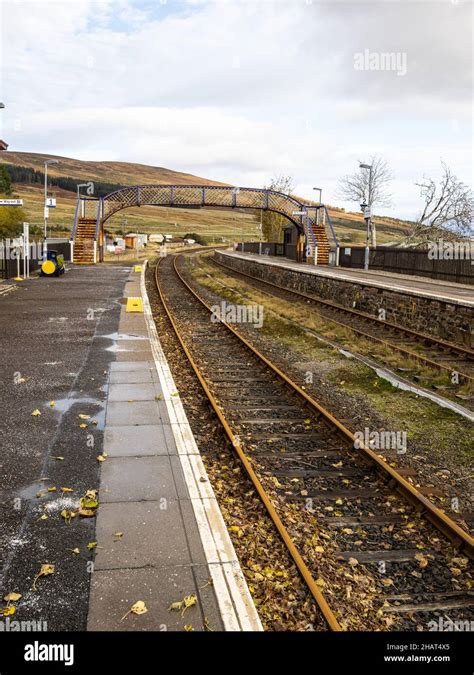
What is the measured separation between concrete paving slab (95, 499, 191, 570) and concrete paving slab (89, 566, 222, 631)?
16cm

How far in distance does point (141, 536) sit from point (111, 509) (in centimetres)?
68

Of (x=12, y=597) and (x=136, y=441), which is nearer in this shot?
(x=12, y=597)

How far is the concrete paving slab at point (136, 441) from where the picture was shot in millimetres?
7808

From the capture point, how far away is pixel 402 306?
2077cm

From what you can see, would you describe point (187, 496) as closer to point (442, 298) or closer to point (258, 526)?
point (258, 526)

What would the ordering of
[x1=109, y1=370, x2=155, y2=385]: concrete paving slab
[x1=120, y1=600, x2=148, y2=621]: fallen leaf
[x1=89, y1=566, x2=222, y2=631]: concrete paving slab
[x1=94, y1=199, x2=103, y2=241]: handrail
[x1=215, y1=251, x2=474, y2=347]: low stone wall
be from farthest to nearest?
[x1=94, y1=199, x2=103, y2=241]: handrail → [x1=215, y1=251, x2=474, y2=347]: low stone wall → [x1=109, y1=370, x2=155, y2=385]: concrete paving slab → [x1=120, y1=600, x2=148, y2=621]: fallen leaf → [x1=89, y1=566, x2=222, y2=631]: concrete paving slab

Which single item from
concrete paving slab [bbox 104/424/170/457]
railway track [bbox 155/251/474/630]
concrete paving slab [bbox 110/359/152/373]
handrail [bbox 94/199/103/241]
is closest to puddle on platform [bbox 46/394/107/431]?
concrete paving slab [bbox 104/424/170/457]

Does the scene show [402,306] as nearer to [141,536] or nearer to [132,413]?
[132,413]

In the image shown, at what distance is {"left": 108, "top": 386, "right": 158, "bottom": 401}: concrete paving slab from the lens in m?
10.4

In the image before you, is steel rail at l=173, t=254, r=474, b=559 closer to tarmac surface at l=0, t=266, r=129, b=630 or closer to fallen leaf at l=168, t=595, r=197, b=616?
fallen leaf at l=168, t=595, r=197, b=616

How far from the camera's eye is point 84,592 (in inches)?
185

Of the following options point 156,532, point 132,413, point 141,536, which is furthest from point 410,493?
point 132,413

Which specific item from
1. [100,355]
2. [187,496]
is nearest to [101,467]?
[187,496]

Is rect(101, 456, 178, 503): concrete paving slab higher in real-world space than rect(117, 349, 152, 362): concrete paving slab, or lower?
lower
